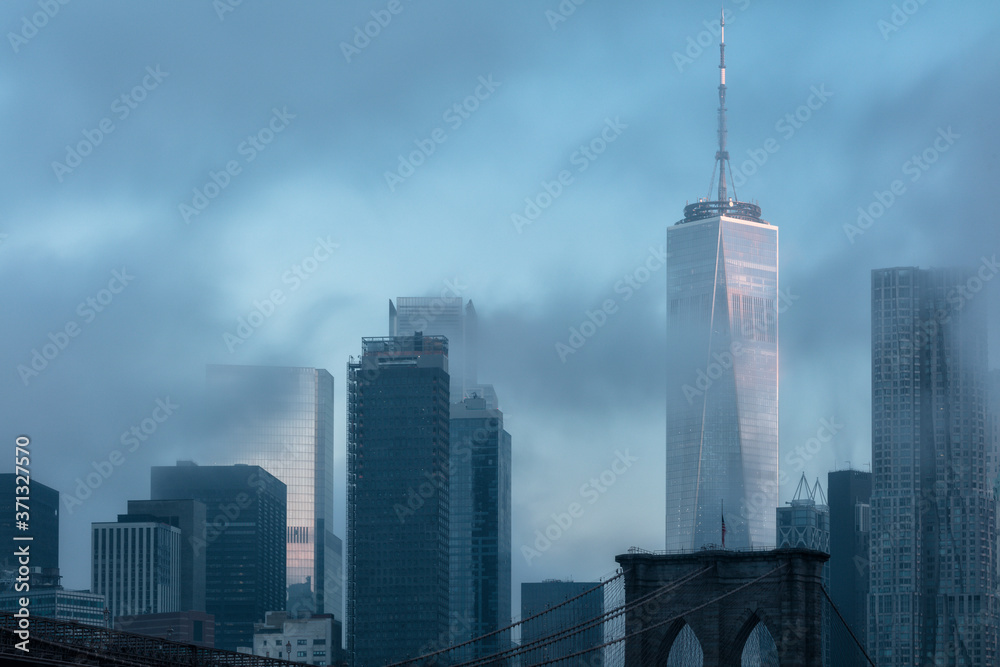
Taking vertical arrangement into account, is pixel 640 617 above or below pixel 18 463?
below

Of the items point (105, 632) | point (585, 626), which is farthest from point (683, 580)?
point (105, 632)

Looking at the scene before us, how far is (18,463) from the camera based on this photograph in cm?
8725

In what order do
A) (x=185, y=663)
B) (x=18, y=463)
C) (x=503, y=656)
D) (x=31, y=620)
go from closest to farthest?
(x=18, y=463) → (x=31, y=620) → (x=185, y=663) → (x=503, y=656)

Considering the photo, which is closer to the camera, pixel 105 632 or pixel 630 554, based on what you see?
pixel 105 632

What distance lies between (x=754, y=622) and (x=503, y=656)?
17.7 m

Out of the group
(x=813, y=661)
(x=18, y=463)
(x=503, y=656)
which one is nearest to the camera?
(x=18, y=463)

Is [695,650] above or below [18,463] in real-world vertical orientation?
below

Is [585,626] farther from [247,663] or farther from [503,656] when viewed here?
[247,663]

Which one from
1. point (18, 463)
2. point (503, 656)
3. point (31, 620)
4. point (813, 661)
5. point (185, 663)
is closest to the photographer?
point (18, 463)

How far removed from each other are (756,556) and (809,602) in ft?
14.9

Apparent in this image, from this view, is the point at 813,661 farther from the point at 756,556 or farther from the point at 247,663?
the point at 247,663

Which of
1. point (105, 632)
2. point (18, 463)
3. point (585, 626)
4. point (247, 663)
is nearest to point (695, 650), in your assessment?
point (585, 626)

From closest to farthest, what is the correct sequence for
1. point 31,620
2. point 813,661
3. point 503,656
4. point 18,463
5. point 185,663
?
point 18,463
point 31,620
point 185,663
point 813,661
point 503,656

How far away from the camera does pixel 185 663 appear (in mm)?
101188
